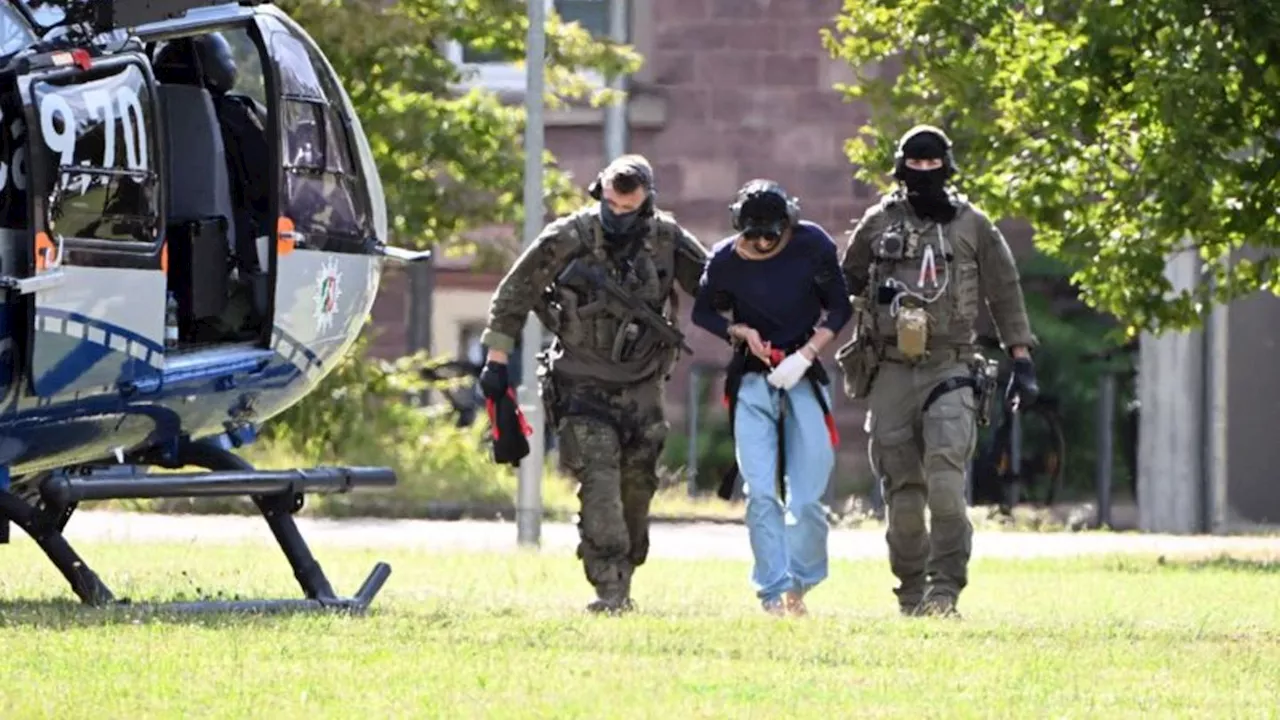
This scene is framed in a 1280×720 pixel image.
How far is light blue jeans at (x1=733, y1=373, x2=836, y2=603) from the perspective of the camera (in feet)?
47.8

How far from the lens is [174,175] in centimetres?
1456

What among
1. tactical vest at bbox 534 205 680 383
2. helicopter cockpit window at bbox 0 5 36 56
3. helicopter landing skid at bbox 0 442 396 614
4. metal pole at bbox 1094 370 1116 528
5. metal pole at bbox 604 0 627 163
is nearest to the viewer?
helicopter cockpit window at bbox 0 5 36 56

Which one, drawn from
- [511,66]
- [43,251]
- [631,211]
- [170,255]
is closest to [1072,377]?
[511,66]

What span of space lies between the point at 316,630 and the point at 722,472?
15.3 meters

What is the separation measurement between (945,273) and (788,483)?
1050 millimetres

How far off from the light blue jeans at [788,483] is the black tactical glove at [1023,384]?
76 cm

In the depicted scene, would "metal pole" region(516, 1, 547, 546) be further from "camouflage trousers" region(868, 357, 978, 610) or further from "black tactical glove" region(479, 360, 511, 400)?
"camouflage trousers" region(868, 357, 978, 610)

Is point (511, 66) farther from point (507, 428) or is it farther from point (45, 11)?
point (45, 11)

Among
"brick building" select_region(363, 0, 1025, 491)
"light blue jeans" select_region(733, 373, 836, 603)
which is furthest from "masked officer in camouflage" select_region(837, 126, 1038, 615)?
"brick building" select_region(363, 0, 1025, 491)

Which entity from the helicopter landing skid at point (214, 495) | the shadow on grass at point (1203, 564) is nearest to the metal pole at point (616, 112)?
the shadow on grass at point (1203, 564)

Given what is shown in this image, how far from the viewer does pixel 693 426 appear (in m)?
27.4

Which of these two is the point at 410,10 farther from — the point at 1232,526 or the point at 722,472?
the point at 1232,526

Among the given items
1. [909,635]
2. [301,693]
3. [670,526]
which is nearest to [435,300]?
[670,526]

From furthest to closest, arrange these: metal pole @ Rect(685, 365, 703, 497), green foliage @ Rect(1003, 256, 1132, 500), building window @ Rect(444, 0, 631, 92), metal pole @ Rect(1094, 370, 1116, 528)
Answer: building window @ Rect(444, 0, 631, 92), green foliage @ Rect(1003, 256, 1132, 500), metal pole @ Rect(685, 365, 703, 497), metal pole @ Rect(1094, 370, 1116, 528)
